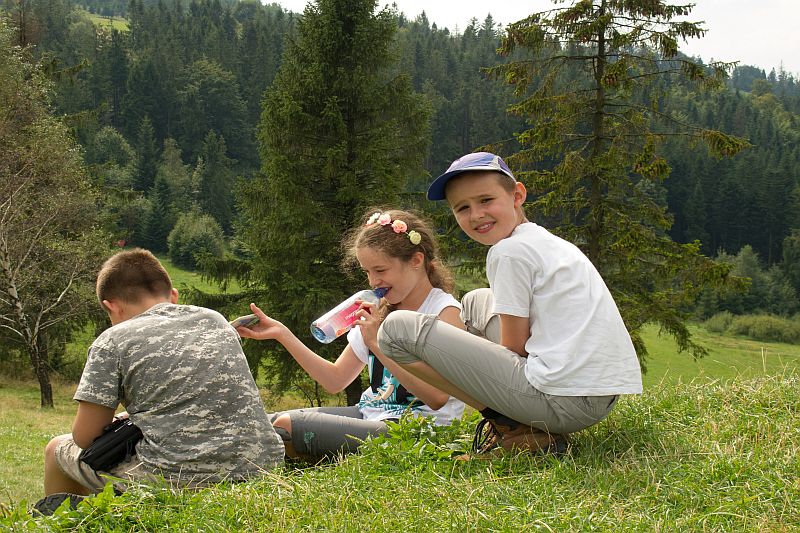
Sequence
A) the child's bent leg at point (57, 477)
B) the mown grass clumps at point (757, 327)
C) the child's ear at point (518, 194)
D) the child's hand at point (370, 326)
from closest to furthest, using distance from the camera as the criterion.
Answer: the child's ear at point (518, 194) → the child's bent leg at point (57, 477) → the child's hand at point (370, 326) → the mown grass clumps at point (757, 327)

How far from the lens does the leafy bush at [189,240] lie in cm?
7006

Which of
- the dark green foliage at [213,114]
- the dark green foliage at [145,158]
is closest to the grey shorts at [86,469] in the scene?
the dark green foliage at [145,158]

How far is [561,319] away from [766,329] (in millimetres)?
65678

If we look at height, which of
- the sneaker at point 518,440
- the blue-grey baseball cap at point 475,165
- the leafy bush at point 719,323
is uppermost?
the blue-grey baseball cap at point 475,165

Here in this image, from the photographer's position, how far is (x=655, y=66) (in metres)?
20.5

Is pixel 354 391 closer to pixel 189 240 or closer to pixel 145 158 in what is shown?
pixel 189 240

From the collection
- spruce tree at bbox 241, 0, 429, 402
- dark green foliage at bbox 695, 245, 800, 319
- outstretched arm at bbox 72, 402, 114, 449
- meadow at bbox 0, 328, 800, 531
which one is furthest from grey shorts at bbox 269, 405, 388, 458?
dark green foliage at bbox 695, 245, 800, 319

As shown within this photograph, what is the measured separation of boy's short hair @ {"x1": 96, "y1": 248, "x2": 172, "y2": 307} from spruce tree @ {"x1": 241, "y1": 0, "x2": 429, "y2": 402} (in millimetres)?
17516

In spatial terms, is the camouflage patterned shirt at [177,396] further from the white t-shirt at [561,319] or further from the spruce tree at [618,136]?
the spruce tree at [618,136]

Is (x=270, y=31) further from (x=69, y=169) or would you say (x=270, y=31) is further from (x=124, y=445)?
(x=124, y=445)

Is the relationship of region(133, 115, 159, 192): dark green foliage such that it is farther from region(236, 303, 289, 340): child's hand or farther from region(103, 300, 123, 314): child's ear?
region(103, 300, 123, 314): child's ear

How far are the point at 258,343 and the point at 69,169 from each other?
10388 millimetres

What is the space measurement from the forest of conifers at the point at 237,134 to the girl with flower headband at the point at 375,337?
6461cm

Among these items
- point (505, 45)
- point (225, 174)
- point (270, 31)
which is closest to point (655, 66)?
point (505, 45)
